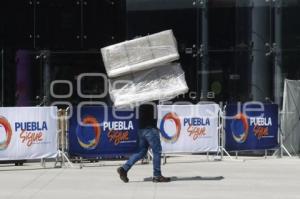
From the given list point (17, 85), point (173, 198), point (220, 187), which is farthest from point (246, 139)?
point (17, 85)

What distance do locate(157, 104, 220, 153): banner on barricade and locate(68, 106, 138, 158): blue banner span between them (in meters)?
0.81

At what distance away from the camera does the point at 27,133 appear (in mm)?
14906

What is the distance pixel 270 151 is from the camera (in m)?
18.5

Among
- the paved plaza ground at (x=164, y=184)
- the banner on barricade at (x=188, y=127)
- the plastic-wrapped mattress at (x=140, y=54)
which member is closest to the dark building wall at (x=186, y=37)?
the banner on barricade at (x=188, y=127)

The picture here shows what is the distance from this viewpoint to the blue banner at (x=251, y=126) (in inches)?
664

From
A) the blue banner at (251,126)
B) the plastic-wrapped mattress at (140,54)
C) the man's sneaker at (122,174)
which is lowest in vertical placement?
the man's sneaker at (122,174)

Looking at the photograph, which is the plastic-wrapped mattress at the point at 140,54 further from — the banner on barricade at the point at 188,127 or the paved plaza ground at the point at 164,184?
the banner on barricade at the point at 188,127

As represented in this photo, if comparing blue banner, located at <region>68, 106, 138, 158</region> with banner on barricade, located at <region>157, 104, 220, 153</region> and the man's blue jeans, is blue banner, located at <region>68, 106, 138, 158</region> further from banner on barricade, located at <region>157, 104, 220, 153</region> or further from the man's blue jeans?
the man's blue jeans

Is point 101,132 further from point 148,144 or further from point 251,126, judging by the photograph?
point 251,126

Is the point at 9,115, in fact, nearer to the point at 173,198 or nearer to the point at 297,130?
the point at 173,198

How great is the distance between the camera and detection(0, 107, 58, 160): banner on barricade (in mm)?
14719

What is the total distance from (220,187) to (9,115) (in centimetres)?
554

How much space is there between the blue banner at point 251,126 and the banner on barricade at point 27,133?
15.2 feet

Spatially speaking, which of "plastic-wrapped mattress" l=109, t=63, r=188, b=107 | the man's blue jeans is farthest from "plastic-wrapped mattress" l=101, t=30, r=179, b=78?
the man's blue jeans
